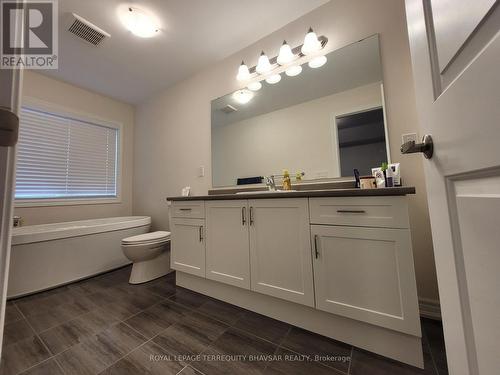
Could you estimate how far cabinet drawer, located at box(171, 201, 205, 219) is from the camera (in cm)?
164

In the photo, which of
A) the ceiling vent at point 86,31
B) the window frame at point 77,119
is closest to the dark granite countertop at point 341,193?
the ceiling vent at point 86,31

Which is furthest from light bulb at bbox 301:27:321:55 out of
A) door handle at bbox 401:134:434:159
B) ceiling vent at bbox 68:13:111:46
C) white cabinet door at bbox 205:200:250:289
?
ceiling vent at bbox 68:13:111:46

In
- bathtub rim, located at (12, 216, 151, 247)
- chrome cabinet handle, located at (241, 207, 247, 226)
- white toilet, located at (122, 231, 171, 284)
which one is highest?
chrome cabinet handle, located at (241, 207, 247, 226)

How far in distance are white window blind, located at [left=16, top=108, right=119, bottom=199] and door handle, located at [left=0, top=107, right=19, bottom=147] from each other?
2.85 metres

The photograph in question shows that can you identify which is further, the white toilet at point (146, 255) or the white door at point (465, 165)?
the white toilet at point (146, 255)

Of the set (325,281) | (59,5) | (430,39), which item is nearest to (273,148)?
(325,281)

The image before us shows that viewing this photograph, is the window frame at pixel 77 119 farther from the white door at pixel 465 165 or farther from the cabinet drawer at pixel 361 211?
the white door at pixel 465 165

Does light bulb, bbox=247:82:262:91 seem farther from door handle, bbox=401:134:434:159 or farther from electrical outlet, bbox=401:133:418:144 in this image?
door handle, bbox=401:134:434:159

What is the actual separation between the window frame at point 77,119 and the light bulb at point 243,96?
6.79ft

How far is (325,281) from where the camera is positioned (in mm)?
1087

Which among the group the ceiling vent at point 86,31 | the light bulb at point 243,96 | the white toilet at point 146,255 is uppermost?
the ceiling vent at point 86,31

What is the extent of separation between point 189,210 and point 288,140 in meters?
1.08

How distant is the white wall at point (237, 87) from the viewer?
1286 mm

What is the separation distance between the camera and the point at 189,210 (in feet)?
5.63
